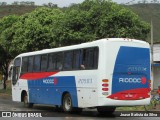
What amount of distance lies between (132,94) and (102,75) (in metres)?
1.63

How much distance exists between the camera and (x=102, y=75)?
17.0 m

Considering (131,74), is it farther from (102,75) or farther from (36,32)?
(36,32)

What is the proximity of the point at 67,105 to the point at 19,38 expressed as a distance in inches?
643

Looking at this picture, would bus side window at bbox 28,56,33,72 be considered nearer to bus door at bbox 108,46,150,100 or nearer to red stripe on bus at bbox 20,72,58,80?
red stripe on bus at bbox 20,72,58,80

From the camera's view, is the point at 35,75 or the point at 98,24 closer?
the point at 35,75

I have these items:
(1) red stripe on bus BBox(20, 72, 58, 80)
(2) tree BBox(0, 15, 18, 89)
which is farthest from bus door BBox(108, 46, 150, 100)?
(2) tree BBox(0, 15, 18, 89)

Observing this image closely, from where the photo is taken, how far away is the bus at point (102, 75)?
56.2 feet

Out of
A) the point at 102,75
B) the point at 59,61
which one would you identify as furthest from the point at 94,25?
the point at 102,75

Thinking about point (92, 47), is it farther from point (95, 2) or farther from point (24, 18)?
point (24, 18)

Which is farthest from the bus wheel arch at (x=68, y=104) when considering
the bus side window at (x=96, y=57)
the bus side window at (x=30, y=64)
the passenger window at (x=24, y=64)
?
the passenger window at (x=24, y=64)

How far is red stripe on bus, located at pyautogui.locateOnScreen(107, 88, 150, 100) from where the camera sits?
17.3 metres

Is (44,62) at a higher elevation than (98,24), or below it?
below

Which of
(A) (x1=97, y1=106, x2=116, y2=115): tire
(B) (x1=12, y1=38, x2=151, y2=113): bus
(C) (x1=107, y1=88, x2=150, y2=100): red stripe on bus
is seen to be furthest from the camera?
(A) (x1=97, y1=106, x2=116, y2=115): tire

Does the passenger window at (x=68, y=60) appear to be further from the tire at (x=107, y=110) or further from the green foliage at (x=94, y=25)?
the green foliage at (x=94, y=25)
